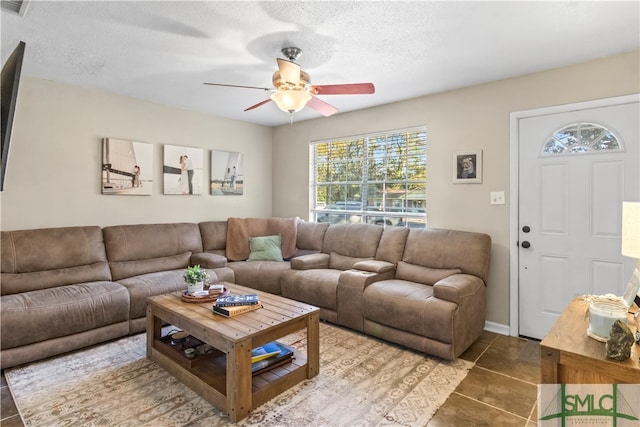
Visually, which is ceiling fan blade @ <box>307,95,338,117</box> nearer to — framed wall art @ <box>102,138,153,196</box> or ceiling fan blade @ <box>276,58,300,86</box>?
ceiling fan blade @ <box>276,58,300,86</box>

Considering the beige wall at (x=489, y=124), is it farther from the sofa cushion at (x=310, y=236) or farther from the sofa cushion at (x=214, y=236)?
the sofa cushion at (x=214, y=236)

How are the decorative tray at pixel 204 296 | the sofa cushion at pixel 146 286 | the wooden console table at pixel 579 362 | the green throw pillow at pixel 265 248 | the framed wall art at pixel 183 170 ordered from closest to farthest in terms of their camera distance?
1. the wooden console table at pixel 579 362
2. the decorative tray at pixel 204 296
3. the sofa cushion at pixel 146 286
4. the framed wall art at pixel 183 170
5. the green throw pillow at pixel 265 248

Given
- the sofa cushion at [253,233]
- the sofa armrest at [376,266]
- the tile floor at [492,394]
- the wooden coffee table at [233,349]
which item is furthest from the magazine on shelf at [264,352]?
the sofa cushion at [253,233]

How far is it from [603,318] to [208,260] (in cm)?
350

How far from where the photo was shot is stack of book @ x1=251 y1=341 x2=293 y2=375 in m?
2.21

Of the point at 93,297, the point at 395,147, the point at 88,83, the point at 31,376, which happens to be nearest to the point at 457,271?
the point at 395,147

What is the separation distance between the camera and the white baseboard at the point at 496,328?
10.5 ft

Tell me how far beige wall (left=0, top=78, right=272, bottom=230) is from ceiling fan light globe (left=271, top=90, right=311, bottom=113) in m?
2.36

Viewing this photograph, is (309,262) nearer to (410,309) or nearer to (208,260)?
(208,260)

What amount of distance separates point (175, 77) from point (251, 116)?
1.58 meters

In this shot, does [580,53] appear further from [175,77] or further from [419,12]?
[175,77]

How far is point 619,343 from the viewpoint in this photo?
1230 mm

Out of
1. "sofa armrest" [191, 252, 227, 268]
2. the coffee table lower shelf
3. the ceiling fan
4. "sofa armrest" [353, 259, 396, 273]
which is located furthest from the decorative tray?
the ceiling fan

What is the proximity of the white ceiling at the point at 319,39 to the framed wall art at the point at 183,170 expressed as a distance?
105cm
